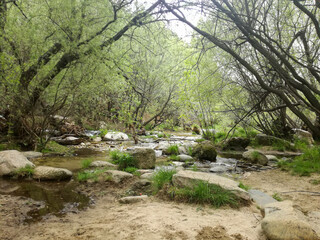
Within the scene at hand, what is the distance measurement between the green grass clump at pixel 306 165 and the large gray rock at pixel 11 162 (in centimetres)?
822

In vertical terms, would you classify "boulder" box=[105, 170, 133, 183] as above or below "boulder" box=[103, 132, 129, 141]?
below

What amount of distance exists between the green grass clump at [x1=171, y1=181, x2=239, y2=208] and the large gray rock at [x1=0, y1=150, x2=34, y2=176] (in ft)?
15.1

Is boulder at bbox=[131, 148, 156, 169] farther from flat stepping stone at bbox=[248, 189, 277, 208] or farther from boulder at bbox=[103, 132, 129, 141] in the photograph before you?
boulder at bbox=[103, 132, 129, 141]

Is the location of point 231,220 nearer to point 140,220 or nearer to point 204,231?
point 204,231

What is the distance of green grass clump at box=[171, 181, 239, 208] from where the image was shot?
419 centimetres

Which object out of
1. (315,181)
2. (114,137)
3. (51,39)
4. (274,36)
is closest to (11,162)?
(51,39)

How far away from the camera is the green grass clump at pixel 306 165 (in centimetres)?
703

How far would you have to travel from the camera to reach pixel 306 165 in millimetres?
7480

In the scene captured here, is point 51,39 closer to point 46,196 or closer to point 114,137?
point 46,196

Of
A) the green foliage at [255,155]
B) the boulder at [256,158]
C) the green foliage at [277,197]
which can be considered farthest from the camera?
the green foliage at [255,155]

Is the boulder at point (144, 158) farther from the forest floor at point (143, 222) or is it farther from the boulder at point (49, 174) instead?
the forest floor at point (143, 222)

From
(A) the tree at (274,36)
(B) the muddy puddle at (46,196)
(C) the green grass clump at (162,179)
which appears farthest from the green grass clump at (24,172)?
(A) the tree at (274,36)

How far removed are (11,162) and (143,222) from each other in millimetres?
5052

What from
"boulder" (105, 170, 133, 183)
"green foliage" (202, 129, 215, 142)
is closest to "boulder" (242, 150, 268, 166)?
"green foliage" (202, 129, 215, 142)
